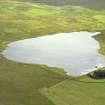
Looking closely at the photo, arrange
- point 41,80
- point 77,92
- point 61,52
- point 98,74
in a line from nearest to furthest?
point 77,92 < point 41,80 < point 98,74 < point 61,52

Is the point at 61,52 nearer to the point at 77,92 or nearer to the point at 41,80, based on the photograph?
the point at 41,80

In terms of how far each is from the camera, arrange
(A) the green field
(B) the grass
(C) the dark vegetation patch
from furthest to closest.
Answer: (C) the dark vegetation patch
(A) the green field
(B) the grass

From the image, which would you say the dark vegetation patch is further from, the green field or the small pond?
the small pond

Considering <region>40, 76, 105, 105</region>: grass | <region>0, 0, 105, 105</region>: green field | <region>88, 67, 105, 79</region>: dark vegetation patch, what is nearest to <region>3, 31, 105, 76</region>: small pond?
<region>88, 67, 105, 79</region>: dark vegetation patch

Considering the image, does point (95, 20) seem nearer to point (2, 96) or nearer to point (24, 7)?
point (24, 7)

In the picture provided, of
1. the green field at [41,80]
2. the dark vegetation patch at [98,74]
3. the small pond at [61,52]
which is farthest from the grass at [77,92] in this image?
the small pond at [61,52]

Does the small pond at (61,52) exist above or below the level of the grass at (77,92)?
below

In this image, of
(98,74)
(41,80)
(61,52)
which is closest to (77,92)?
(41,80)

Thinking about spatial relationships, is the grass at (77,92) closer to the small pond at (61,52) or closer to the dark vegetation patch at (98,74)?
the dark vegetation patch at (98,74)
